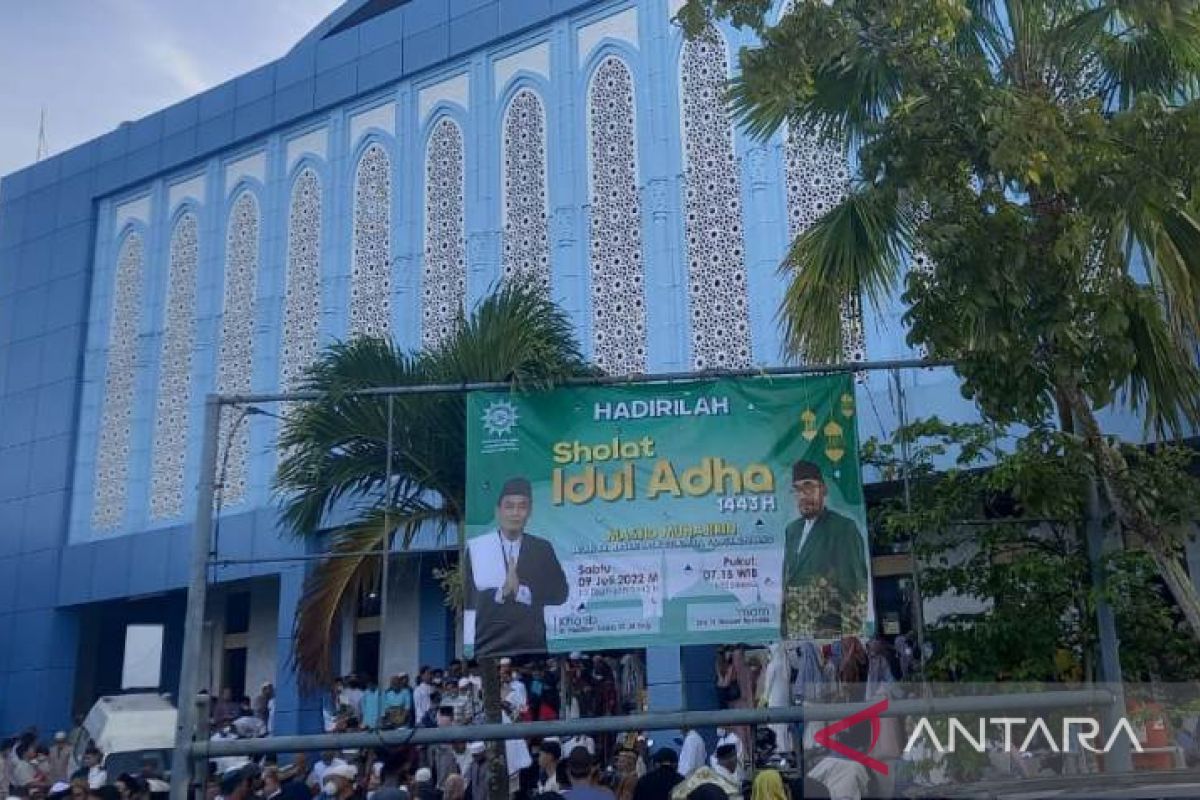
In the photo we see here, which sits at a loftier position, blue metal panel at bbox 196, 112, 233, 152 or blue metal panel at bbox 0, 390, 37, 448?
blue metal panel at bbox 196, 112, 233, 152

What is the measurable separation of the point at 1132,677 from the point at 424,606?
12.6 metres

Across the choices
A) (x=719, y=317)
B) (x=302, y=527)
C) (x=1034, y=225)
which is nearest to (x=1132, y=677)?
(x=1034, y=225)

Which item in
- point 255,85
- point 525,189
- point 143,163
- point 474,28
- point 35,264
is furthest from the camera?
point 35,264

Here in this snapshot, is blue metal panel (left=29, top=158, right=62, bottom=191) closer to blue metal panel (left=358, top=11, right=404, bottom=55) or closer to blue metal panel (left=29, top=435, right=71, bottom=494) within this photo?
blue metal panel (left=29, top=435, right=71, bottom=494)

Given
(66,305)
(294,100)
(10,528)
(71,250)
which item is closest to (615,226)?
(294,100)

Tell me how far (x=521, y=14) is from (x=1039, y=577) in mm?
13011

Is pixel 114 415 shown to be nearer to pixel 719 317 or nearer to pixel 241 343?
pixel 241 343

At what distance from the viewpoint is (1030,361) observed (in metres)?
7.10

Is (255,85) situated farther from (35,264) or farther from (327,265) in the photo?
(35,264)

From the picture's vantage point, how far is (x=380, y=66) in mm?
19672

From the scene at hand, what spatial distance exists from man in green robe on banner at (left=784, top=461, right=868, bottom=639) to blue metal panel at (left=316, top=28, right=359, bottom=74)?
1432cm

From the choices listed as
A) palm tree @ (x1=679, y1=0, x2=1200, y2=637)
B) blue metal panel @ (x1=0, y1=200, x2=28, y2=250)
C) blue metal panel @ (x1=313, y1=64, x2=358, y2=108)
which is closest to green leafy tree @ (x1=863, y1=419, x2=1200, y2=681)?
palm tree @ (x1=679, y1=0, x2=1200, y2=637)

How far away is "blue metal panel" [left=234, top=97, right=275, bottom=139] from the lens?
20.7m

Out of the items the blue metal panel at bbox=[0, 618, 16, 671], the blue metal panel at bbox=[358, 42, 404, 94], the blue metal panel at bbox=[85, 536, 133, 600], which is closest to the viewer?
the blue metal panel at bbox=[358, 42, 404, 94]
